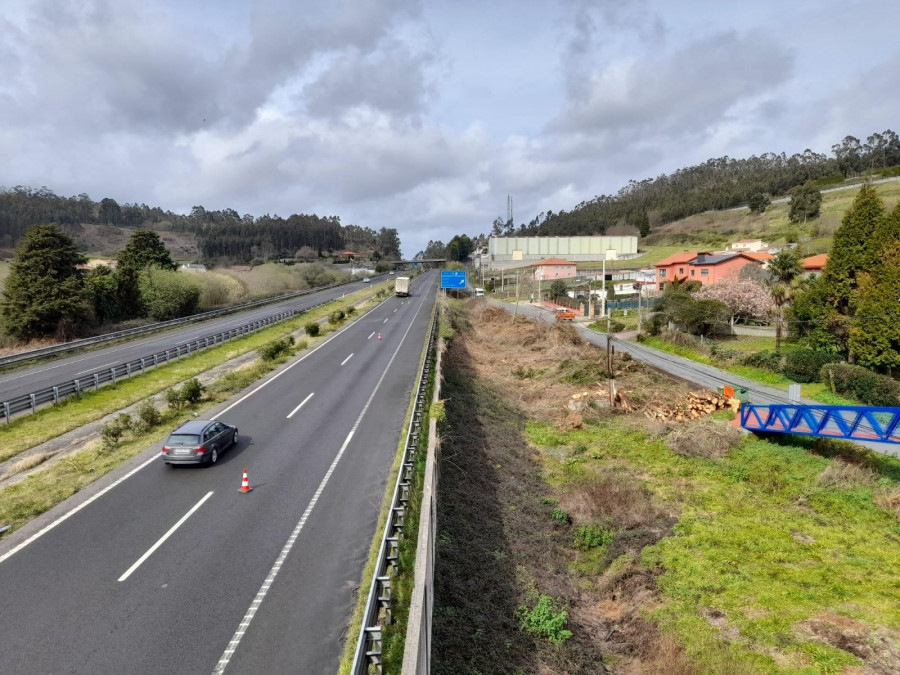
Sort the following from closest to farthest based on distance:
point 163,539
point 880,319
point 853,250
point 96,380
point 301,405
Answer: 1. point 163,539
2. point 301,405
3. point 96,380
4. point 880,319
5. point 853,250

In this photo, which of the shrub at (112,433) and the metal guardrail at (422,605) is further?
the shrub at (112,433)

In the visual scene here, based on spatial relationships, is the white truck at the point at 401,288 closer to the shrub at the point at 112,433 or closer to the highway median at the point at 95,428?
the highway median at the point at 95,428

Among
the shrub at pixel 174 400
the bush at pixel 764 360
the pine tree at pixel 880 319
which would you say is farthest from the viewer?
the bush at pixel 764 360

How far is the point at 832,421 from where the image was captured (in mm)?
22562

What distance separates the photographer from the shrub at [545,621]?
12.0m

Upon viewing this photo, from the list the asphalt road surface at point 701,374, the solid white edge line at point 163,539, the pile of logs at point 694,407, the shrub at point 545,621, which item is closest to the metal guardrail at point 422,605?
the shrub at point 545,621

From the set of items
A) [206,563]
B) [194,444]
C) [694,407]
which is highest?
[194,444]

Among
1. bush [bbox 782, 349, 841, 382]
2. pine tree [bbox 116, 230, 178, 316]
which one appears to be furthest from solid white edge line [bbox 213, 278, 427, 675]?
pine tree [bbox 116, 230, 178, 316]

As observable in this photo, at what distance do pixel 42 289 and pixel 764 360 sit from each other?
5896 cm

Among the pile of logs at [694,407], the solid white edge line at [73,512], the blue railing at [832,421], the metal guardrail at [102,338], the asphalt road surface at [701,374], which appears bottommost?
the asphalt road surface at [701,374]

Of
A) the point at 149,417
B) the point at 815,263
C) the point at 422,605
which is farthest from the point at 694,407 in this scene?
the point at 815,263

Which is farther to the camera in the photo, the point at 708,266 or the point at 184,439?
the point at 708,266

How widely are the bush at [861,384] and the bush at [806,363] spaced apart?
36.6 inches

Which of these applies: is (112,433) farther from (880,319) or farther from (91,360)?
(880,319)
